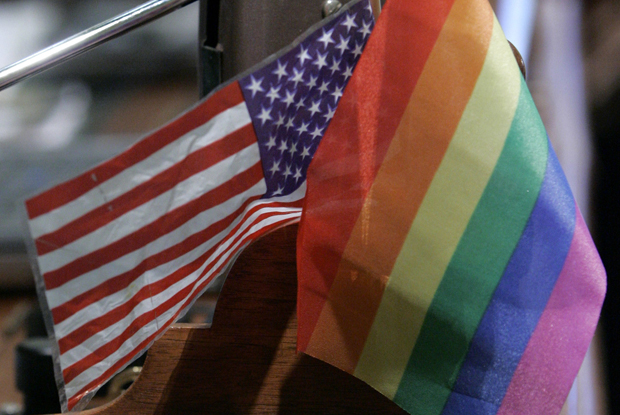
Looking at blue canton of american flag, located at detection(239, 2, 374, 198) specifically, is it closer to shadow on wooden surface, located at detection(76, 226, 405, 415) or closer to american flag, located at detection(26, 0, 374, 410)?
american flag, located at detection(26, 0, 374, 410)

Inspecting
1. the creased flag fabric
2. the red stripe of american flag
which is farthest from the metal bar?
the creased flag fabric

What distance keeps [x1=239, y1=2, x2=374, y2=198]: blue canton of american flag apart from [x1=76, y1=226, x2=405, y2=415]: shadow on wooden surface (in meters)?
0.11

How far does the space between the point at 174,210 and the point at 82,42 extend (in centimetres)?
23

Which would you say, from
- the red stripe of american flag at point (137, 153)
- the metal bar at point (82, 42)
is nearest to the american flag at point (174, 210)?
the red stripe of american flag at point (137, 153)

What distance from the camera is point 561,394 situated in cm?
62

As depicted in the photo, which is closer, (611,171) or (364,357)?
(364,357)

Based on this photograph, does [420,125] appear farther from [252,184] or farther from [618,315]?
[618,315]

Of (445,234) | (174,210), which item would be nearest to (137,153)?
(174,210)

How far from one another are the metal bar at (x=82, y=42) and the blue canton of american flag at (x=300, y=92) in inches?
6.1

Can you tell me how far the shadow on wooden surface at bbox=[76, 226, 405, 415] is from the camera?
2.29ft

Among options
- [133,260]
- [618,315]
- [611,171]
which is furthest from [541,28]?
[133,260]

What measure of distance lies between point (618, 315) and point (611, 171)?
0.89 ft

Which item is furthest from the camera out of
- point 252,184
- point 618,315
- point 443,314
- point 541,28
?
point 541,28

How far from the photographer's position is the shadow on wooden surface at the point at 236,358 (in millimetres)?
698
